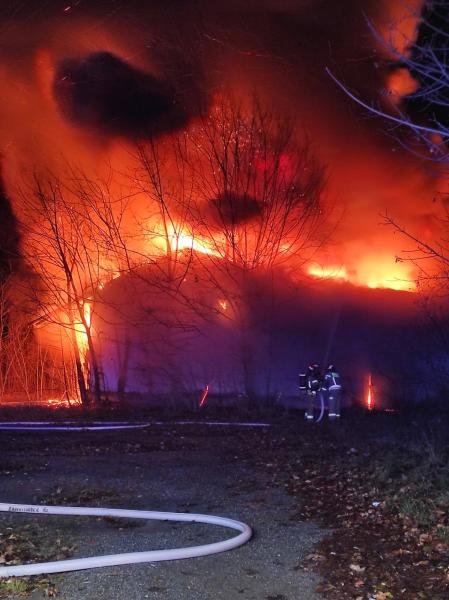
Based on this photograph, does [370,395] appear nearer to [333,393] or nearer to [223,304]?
[333,393]

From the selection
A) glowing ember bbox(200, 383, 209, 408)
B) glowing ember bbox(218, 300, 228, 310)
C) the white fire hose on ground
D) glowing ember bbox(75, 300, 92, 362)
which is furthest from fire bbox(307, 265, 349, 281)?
the white fire hose on ground

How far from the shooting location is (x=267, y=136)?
12.9 metres

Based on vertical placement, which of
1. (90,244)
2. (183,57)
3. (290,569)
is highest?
(183,57)

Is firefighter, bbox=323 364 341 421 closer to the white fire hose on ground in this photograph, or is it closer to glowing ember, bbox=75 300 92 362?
glowing ember, bbox=75 300 92 362

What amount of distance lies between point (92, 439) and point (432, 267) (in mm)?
8713

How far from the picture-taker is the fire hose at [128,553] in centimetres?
363

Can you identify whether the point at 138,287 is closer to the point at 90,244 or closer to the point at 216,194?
the point at 90,244

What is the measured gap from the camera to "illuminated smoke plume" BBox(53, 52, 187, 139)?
1299 cm

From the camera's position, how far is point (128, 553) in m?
3.93

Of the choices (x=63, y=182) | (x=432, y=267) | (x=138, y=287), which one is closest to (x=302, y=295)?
(x=432, y=267)

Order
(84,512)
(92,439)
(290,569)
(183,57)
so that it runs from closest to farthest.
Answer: (290,569), (84,512), (92,439), (183,57)

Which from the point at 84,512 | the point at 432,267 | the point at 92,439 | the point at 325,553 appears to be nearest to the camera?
the point at 325,553

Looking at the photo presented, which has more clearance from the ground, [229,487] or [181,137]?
[181,137]

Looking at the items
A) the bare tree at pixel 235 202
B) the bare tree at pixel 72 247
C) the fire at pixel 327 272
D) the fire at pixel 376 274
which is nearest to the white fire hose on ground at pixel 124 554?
the bare tree at pixel 235 202
